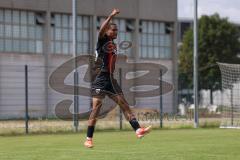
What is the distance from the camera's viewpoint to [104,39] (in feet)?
37.3

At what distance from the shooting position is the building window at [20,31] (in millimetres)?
54688

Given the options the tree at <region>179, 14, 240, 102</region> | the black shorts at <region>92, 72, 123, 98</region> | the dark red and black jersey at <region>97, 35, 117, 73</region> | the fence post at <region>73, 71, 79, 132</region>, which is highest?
the tree at <region>179, 14, 240, 102</region>

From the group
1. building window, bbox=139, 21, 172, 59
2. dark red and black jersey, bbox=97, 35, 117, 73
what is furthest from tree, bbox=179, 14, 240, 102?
dark red and black jersey, bbox=97, 35, 117, 73

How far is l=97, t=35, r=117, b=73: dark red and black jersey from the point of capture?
37.4 feet

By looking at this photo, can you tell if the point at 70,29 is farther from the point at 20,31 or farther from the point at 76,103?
the point at 76,103

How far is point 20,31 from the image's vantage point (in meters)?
55.8

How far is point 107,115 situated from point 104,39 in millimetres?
18793

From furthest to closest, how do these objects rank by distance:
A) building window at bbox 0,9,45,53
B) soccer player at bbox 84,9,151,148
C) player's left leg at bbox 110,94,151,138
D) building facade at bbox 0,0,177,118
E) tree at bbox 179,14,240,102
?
tree at bbox 179,14,240,102 < building facade at bbox 0,0,177,118 < building window at bbox 0,9,45,53 < player's left leg at bbox 110,94,151,138 < soccer player at bbox 84,9,151,148

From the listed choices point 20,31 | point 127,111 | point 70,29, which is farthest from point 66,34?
point 127,111

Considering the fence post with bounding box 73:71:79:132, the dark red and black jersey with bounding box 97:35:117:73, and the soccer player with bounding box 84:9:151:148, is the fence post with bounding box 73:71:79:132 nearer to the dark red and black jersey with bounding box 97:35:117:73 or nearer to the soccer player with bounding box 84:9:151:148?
the soccer player with bounding box 84:9:151:148

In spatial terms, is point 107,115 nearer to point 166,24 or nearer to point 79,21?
point 79,21

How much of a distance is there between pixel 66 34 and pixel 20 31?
195 inches

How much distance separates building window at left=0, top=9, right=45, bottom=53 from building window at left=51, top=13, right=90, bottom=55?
1.39m

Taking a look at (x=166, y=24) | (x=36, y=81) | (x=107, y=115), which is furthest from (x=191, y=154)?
(x=166, y=24)
